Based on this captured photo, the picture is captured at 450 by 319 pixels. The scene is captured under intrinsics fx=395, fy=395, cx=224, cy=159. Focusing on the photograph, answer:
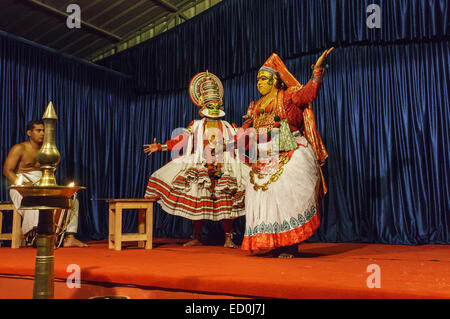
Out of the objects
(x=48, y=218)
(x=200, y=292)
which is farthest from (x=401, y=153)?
(x=48, y=218)

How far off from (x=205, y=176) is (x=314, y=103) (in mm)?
1710

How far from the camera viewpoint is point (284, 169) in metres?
3.07

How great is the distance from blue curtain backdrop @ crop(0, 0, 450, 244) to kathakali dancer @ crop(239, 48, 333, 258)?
4.68 ft

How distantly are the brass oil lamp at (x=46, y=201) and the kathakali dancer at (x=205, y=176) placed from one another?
2.64 metres

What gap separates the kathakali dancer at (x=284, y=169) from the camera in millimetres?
2975

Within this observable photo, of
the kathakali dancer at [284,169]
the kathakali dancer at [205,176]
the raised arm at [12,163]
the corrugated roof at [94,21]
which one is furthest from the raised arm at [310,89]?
the corrugated roof at [94,21]

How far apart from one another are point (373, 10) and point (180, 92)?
3.00m

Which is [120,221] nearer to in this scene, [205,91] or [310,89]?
[205,91]

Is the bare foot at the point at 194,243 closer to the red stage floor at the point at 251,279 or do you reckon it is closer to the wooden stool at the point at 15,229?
the red stage floor at the point at 251,279

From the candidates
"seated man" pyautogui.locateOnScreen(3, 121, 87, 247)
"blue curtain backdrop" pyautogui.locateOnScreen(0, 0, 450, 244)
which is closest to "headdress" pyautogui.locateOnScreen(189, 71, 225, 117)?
"blue curtain backdrop" pyautogui.locateOnScreen(0, 0, 450, 244)

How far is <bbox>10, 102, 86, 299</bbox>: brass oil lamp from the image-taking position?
4.25 ft

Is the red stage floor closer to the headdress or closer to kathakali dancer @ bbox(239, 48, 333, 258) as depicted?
kathakali dancer @ bbox(239, 48, 333, 258)

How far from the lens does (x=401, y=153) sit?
4.24 metres

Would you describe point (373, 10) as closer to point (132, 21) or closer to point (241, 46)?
point (241, 46)
